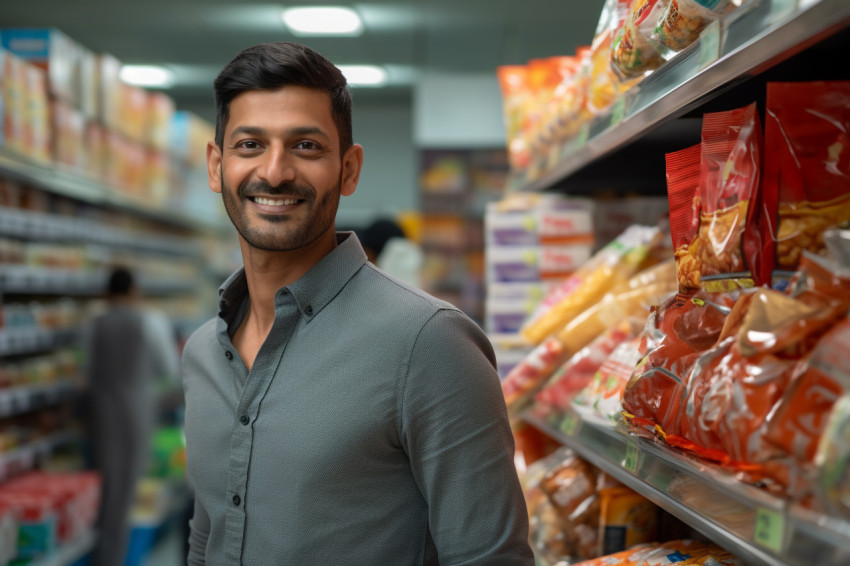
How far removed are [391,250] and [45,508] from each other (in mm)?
2191

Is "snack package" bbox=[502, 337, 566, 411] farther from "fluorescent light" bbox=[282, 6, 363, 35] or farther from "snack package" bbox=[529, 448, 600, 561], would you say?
"fluorescent light" bbox=[282, 6, 363, 35]

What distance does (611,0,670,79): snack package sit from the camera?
116 cm

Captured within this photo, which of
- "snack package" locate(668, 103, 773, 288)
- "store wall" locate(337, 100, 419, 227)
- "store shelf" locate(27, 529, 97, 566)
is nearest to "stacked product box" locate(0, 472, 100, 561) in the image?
"store shelf" locate(27, 529, 97, 566)

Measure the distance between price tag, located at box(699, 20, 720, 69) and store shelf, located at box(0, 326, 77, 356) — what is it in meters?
3.31

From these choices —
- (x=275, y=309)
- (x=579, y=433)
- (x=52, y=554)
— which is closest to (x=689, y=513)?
(x=579, y=433)

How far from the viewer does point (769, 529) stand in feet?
2.19

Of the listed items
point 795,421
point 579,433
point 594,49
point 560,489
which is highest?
point 594,49

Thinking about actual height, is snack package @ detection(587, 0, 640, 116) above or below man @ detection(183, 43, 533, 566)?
above

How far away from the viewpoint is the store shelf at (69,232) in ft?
11.9

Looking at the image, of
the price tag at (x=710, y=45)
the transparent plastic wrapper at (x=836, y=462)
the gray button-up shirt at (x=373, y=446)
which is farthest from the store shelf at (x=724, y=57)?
the gray button-up shirt at (x=373, y=446)

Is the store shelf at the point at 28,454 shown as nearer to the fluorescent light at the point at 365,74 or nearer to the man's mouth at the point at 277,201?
the man's mouth at the point at 277,201

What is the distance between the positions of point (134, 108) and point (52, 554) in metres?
2.72

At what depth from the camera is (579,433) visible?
142cm

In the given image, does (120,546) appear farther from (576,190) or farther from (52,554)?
(576,190)
